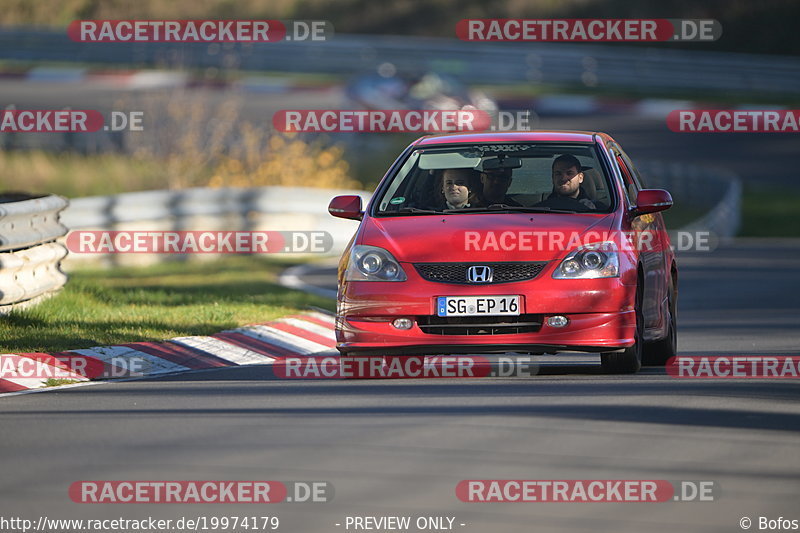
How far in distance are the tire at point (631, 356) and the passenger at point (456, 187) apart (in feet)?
4.50

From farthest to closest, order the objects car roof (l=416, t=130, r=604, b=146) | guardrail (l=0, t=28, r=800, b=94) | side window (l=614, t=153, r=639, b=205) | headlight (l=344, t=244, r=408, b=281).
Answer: guardrail (l=0, t=28, r=800, b=94), car roof (l=416, t=130, r=604, b=146), side window (l=614, t=153, r=639, b=205), headlight (l=344, t=244, r=408, b=281)

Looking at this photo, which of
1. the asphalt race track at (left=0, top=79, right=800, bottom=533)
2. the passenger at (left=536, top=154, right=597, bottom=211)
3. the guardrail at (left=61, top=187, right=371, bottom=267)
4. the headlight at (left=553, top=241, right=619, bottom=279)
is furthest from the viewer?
the guardrail at (left=61, top=187, right=371, bottom=267)

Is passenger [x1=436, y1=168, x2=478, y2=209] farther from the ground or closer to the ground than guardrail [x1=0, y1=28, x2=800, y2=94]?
closer to the ground

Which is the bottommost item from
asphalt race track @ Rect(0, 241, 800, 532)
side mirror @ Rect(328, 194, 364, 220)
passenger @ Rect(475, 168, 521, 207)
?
asphalt race track @ Rect(0, 241, 800, 532)

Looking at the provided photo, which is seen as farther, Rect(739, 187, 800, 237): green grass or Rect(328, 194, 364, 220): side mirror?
Rect(739, 187, 800, 237): green grass

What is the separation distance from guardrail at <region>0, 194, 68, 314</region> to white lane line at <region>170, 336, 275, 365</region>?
123 cm

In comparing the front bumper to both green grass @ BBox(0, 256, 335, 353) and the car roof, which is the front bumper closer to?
the car roof

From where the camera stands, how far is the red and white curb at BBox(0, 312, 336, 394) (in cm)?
1095

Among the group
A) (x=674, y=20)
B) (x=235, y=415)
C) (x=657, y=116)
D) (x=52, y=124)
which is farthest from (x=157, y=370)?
(x=674, y=20)

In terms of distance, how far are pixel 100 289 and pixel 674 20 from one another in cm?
4481

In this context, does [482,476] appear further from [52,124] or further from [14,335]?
[52,124]

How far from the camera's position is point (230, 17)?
5984cm

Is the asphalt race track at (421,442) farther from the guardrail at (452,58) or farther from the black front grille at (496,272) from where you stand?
the guardrail at (452,58)

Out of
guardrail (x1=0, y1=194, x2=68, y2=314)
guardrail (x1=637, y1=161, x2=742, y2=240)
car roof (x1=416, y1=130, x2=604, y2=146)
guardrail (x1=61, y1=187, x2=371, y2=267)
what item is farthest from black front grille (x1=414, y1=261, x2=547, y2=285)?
guardrail (x1=637, y1=161, x2=742, y2=240)
